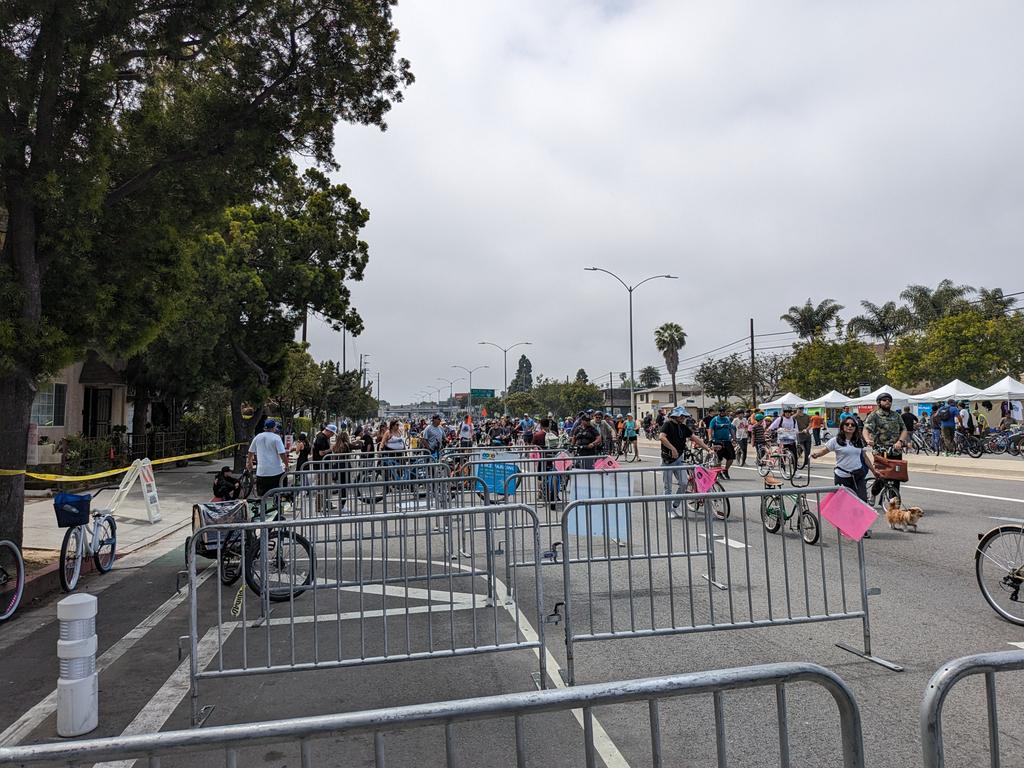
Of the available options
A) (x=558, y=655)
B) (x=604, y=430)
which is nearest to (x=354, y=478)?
(x=558, y=655)

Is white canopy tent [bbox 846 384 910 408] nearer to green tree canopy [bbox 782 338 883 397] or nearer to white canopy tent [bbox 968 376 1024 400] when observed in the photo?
white canopy tent [bbox 968 376 1024 400]

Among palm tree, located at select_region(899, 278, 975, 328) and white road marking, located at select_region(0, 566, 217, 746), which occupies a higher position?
palm tree, located at select_region(899, 278, 975, 328)

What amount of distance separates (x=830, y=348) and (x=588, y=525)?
49799 mm

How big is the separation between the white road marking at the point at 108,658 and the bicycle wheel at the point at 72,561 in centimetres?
131

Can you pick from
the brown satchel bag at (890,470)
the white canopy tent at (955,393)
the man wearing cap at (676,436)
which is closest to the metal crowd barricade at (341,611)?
the man wearing cap at (676,436)

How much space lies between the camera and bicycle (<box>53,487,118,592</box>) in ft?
25.6

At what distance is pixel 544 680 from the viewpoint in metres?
4.74

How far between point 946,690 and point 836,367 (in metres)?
52.3

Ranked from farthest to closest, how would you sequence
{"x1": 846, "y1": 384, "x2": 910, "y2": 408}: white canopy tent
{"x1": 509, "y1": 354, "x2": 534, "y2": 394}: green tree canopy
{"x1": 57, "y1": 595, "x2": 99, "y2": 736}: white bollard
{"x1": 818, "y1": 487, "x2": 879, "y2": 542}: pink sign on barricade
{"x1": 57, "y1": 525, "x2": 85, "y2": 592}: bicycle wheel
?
{"x1": 509, "y1": 354, "x2": 534, "y2": 394}: green tree canopy < {"x1": 846, "y1": 384, "x2": 910, "y2": 408}: white canopy tent < {"x1": 57, "y1": 525, "x2": 85, "y2": 592}: bicycle wheel < {"x1": 818, "y1": 487, "x2": 879, "y2": 542}: pink sign on barricade < {"x1": 57, "y1": 595, "x2": 99, "y2": 736}: white bollard

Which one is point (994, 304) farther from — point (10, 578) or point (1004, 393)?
point (10, 578)

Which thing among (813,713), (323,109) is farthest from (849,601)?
(323,109)

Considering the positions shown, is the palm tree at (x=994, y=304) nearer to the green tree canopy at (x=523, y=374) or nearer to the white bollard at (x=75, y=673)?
the white bollard at (x=75, y=673)

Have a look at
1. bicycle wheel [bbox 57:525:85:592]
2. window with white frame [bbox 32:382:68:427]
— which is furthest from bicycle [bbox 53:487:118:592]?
window with white frame [bbox 32:382:68:427]

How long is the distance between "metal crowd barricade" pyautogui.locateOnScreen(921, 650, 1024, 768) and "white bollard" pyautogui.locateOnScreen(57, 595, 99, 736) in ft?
15.2
